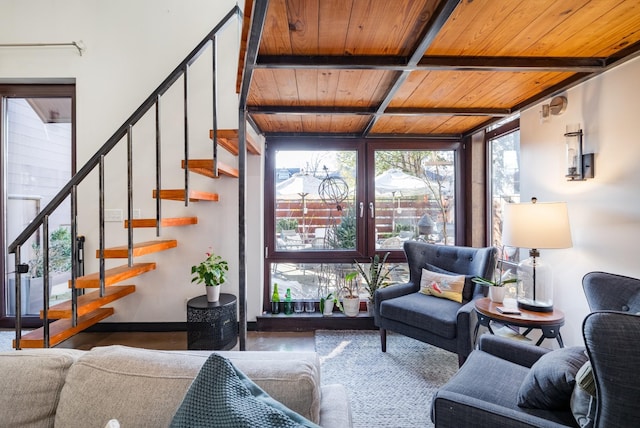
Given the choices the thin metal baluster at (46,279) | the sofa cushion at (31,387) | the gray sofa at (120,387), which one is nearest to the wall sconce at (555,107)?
the gray sofa at (120,387)

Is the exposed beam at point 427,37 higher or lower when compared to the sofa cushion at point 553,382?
higher

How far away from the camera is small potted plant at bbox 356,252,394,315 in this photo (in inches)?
118

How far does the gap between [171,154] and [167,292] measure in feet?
4.67

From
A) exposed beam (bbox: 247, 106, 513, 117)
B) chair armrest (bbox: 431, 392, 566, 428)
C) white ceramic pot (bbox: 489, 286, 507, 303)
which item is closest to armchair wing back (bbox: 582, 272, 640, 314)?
white ceramic pot (bbox: 489, 286, 507, 303)

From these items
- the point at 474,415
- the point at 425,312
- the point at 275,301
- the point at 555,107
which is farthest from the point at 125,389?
the point at 555,107

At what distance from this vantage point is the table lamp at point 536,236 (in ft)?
6.04

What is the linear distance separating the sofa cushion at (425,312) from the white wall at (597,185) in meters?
0.77

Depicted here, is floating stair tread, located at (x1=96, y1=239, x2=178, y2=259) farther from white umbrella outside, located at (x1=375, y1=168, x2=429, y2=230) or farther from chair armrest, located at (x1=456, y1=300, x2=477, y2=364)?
chair armrest, located at (x1=456, y1=300, x2=477, y2=364)

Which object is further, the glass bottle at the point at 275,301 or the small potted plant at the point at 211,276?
the glass bottle at the point at 275,301

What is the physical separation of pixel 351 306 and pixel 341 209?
104 cm

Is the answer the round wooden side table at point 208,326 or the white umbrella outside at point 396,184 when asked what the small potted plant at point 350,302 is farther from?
the round wooden side table at point 208,326

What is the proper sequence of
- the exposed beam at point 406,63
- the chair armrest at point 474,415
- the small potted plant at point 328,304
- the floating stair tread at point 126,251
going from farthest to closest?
the small potted plant at point 328,304, the floating stair tread at point 126,251, the exposed beam at point 406,63, the chair armrest at point 474,415

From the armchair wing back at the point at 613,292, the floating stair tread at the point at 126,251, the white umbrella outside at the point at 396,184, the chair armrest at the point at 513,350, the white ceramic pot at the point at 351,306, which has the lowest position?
the white ceramic pot at the point at 351,306

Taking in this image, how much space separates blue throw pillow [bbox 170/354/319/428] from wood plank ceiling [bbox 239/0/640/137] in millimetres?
1343
